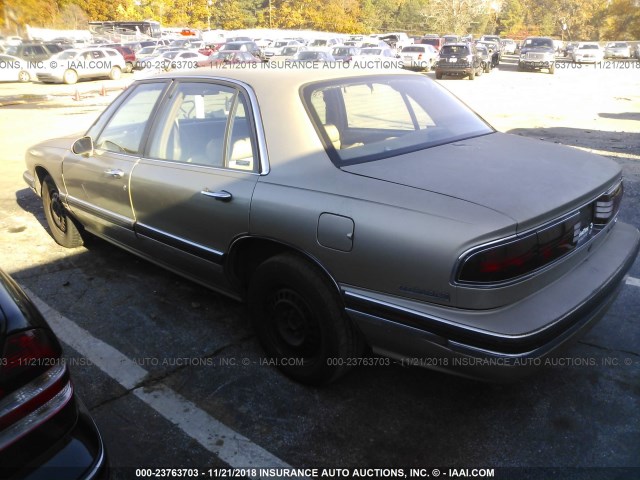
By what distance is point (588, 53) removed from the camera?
36625 mm

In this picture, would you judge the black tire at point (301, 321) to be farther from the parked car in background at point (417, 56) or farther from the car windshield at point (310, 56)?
the parked car in background at point (417, 56)

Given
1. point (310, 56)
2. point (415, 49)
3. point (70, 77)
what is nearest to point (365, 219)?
point (310, 56)

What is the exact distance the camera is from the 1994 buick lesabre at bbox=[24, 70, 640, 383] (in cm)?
217

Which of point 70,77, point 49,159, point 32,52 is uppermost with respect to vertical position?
point 32,52

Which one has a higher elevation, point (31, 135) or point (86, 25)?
point (86, 25)

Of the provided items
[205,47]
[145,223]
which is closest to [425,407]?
[145,223]

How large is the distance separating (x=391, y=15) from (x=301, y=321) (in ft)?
307

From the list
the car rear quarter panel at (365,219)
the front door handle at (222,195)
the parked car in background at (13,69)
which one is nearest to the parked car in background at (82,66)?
the parked car in background at (13,69)

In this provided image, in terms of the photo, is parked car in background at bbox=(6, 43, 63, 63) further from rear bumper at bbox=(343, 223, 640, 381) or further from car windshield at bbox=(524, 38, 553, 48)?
rear bumper at bbox=(343, 223, 640, 381)

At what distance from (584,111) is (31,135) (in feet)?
46.1

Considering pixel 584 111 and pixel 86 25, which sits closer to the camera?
pixel 584 111

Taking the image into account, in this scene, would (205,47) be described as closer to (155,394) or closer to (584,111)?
(584,111)

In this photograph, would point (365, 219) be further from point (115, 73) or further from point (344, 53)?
point (115, 73)

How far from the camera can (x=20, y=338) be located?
5.51ft
